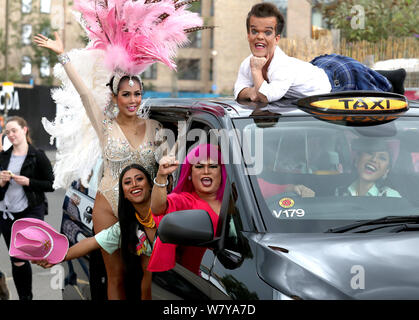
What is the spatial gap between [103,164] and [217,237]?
1802mm

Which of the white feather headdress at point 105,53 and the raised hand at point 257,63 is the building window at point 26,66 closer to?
the white feather headdress at point 105,53

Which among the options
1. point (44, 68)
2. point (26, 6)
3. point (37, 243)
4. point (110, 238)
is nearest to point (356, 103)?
point (110, 238)

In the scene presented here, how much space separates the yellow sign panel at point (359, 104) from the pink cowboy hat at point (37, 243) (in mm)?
1793

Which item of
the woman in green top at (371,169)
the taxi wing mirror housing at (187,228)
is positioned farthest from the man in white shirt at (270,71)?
the taxi wing mirror housing at (187,228)

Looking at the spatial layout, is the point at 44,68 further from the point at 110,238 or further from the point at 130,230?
the point at 130,230

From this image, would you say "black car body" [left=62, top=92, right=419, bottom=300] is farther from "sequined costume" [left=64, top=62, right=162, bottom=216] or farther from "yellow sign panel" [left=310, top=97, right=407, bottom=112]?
"sequined costume" [left=64, top=62, right=162, bottom=216]

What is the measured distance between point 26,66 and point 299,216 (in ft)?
149

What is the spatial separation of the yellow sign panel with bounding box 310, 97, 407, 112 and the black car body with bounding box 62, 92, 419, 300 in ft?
0.08

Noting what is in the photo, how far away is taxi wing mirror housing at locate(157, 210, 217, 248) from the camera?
3.00 metres

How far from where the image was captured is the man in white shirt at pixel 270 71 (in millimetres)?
4172

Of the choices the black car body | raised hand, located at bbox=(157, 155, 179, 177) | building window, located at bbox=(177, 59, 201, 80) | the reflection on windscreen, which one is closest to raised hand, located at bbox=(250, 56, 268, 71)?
the black car body

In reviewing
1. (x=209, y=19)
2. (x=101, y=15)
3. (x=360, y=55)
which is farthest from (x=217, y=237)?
(x=209, y=19)

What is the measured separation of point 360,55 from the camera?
46.1 feet
